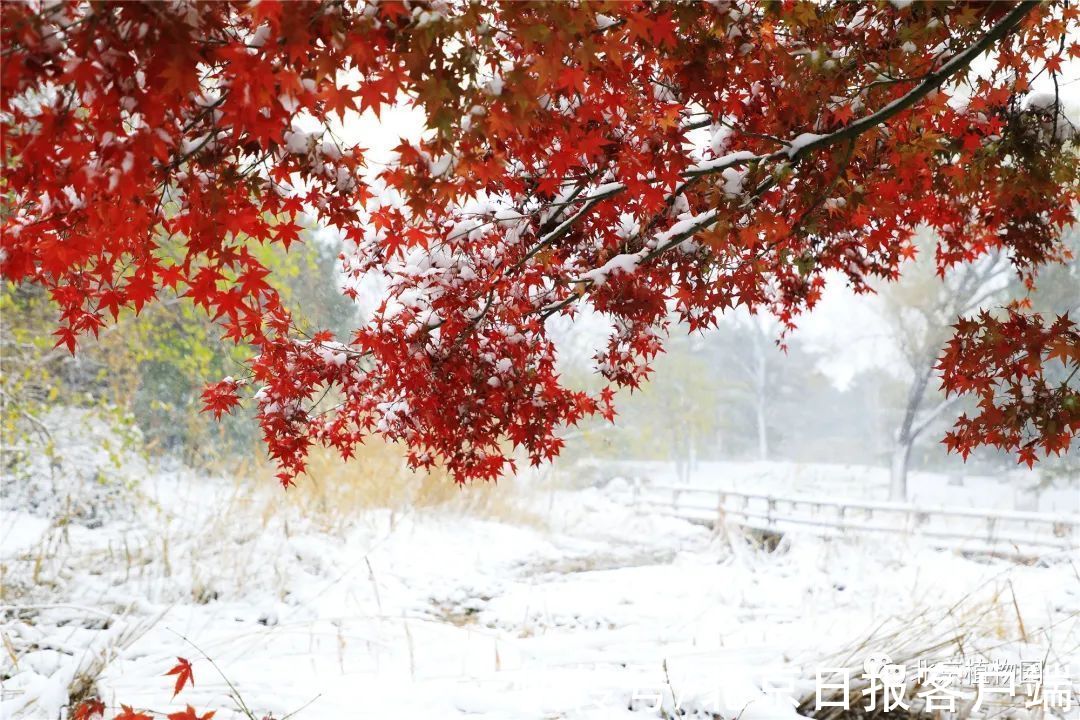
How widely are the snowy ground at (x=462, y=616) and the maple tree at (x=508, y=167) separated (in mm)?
910

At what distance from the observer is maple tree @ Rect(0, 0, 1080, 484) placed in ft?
3.90

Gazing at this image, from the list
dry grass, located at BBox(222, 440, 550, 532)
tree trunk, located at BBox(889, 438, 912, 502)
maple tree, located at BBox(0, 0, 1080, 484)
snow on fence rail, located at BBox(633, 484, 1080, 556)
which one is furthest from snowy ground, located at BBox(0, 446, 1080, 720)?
tree trunk, located at BBox(889, 438, 912, 502)

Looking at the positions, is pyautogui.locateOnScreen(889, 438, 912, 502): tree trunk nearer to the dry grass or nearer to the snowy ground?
the snowy ground

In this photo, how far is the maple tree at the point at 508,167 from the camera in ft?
3.90

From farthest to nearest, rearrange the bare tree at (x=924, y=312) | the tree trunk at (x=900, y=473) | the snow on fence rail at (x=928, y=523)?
the tree trunk at (x=900, y=473) → the bare tree at (x=924, y=312) → the snow on fence rail at (x=928, y=523)

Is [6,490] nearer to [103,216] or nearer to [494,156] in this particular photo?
[103,216]

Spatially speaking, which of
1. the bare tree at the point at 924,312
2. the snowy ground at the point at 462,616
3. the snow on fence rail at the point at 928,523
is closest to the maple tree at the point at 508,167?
the snowy ground at the point at 462,616

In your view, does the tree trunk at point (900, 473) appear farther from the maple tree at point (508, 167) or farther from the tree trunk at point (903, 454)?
the maple tree at point (508, 167)

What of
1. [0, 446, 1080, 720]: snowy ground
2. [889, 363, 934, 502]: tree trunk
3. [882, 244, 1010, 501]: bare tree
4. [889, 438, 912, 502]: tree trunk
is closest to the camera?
[0, 446, 1080, 720]: snowy ground

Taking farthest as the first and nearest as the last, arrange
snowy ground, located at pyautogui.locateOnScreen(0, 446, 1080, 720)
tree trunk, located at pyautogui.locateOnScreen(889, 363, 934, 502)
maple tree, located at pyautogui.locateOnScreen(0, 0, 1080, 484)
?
tree trunk, located at pyautogui.locateOnScreen(889, 363, 934, 502)
snowy ground, located at pyautogui.locateOnScreen(0, 446, 1080, 720)
maple tree, located at pyautogui.locateOnScreen(0, 0, 1080, 484)

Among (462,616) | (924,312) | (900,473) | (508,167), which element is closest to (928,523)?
(462,616)

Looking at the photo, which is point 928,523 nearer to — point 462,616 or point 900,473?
point 462,616

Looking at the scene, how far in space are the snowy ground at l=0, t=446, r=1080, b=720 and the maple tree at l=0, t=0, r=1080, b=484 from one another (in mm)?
910

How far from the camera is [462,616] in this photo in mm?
4539
